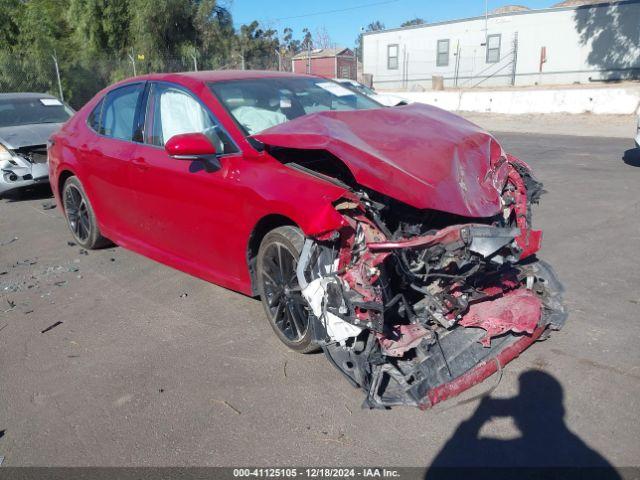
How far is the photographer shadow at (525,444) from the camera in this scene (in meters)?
2.55

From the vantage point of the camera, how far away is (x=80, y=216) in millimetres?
5965

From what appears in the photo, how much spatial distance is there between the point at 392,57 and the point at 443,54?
12.7 feet

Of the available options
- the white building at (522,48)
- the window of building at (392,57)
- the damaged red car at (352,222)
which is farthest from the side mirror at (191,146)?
the window of building at (392,57)

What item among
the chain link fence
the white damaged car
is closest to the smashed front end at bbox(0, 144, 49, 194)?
the white damaged car

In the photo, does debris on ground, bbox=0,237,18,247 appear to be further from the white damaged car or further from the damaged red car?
the damaged red car

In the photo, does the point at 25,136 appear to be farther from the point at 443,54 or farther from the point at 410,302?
the point at 443,54

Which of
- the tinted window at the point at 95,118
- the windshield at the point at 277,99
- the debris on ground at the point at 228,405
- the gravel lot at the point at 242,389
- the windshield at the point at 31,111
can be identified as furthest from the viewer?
the windshield at the point at 31,111

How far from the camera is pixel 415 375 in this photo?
305cm

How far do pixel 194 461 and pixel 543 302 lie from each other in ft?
8.00

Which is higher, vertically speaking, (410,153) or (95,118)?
(95,118)

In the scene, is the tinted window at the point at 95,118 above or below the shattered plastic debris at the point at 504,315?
above

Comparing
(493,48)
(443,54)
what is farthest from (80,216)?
(443,54)

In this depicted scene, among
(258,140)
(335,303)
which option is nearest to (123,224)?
(258,140)

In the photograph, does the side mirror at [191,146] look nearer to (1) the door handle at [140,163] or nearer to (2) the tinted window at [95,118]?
(1) the door handle at [140,163]
